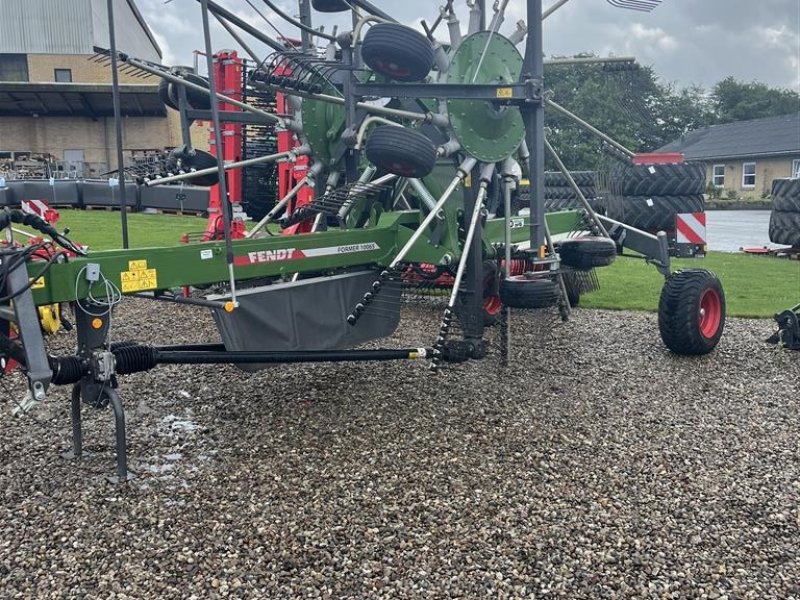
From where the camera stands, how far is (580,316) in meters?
8.41

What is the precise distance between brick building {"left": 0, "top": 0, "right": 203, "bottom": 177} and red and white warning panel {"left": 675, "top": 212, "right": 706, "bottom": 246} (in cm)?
1538

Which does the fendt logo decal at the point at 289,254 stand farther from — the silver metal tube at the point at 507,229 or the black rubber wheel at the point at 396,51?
the black rubber wheel at the point at 396,51

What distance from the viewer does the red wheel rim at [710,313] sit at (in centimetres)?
673

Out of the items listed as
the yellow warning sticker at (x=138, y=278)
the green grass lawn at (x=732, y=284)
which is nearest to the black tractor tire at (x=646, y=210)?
the green grass lawn at (x=732, y=284)

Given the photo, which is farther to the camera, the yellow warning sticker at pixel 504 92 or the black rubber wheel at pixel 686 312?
the black rubber wheel at pixel 686 312

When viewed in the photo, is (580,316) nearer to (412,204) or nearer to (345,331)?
(412,204)

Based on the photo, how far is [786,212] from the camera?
13773 mm

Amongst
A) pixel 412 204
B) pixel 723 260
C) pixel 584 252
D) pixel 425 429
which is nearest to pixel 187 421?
pixel 425 429

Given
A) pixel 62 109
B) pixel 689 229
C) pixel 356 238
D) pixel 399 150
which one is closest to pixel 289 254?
pixel 356 238

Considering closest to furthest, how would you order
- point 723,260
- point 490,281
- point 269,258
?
point 269,258 → point 490,281 → point 723,260

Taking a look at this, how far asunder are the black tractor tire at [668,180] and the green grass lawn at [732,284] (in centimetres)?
95

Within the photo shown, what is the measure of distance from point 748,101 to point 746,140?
22480 millimetres

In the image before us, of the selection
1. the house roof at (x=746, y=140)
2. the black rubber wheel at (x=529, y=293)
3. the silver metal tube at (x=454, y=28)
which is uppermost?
the house roof at (x=746, y=140)

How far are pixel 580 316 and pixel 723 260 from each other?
20.6 feet
